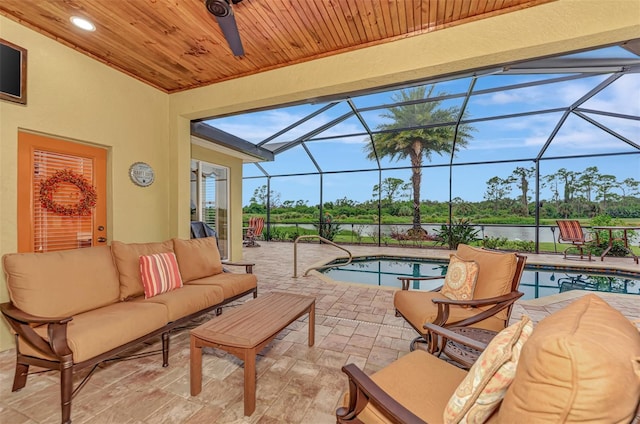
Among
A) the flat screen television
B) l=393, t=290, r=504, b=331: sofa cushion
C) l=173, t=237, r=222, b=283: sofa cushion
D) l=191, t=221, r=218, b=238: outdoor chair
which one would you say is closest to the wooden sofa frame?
l=173, t=237, r=222, b=283: sofa cushion

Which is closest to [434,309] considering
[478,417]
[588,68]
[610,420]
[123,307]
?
[478,417]

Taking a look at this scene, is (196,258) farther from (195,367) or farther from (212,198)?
(212,198)

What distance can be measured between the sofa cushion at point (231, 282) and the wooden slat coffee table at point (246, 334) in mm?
726

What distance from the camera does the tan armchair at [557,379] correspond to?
0.63 meters

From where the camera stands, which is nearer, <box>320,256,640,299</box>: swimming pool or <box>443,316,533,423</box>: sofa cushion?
<box>443,316,533,423</box>: sofa cushion

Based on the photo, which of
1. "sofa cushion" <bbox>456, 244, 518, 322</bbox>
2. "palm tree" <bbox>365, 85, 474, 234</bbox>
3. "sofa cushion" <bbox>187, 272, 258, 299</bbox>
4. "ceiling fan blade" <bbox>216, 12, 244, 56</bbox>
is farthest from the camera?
"palm tree" <bbox>365, 85, 474, 234</bbox>

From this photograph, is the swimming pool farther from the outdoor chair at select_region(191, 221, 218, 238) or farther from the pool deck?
the outdoor chair at select_region(191, 221, 218, 238)

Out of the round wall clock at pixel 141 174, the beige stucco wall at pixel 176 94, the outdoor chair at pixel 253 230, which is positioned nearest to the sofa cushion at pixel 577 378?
the beige stucco wall at pixel 176 94

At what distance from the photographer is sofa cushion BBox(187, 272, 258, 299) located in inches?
121

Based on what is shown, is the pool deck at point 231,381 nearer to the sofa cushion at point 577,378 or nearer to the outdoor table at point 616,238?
the sofa cushion at point 577,378

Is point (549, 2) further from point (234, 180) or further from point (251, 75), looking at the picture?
point (234, 180)

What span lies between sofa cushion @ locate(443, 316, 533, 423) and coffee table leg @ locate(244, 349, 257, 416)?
1157 mm

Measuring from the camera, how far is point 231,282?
3.16 m

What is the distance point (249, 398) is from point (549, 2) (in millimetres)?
3846
